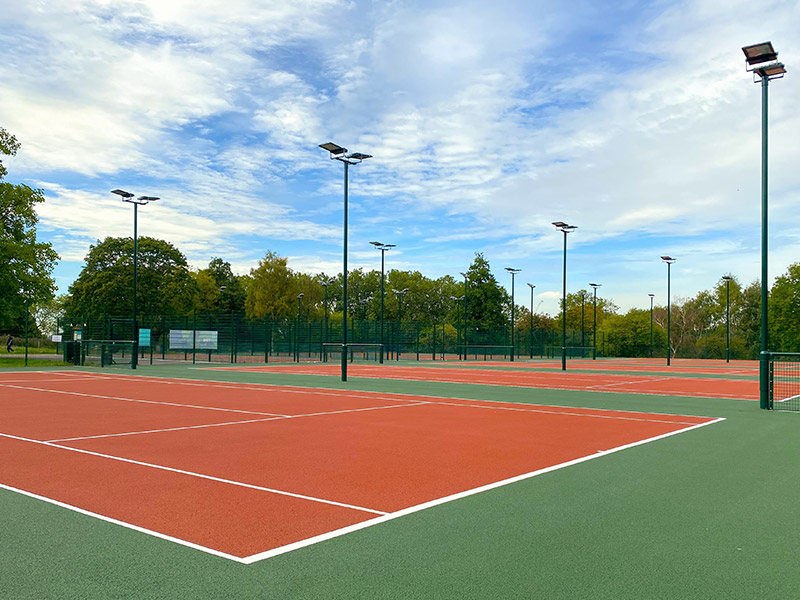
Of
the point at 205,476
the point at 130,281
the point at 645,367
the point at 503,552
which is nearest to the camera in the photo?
the point at 503,552

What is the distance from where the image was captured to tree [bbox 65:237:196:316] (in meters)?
62.2

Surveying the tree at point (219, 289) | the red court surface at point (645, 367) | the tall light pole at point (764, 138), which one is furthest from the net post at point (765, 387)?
the tree at point (219, 289)

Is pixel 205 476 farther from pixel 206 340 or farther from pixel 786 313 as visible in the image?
pixel 786 313

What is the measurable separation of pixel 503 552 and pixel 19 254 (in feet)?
130

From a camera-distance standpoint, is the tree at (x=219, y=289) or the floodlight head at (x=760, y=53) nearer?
the floodlight head at (x=760, y=53)

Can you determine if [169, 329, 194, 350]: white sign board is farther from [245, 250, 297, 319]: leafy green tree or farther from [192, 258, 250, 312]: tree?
[245, 250, 297, 319]: leafy green tree

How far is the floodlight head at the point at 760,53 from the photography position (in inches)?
579

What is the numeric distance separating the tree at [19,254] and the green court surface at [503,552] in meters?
36.2

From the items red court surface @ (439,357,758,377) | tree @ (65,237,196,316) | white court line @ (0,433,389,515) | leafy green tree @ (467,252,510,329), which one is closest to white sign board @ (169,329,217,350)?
red court surface @ (439,357,758,377)

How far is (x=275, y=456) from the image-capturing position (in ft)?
28.7

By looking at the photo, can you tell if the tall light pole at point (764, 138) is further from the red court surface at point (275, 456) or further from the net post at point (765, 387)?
the red court surface at point (275, 456)

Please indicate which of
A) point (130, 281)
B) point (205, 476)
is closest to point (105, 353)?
point (130, 281)

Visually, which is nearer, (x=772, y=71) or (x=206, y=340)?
(x=772, y=71)

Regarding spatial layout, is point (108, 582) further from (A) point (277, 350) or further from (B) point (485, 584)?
(A) point (277, 350)
